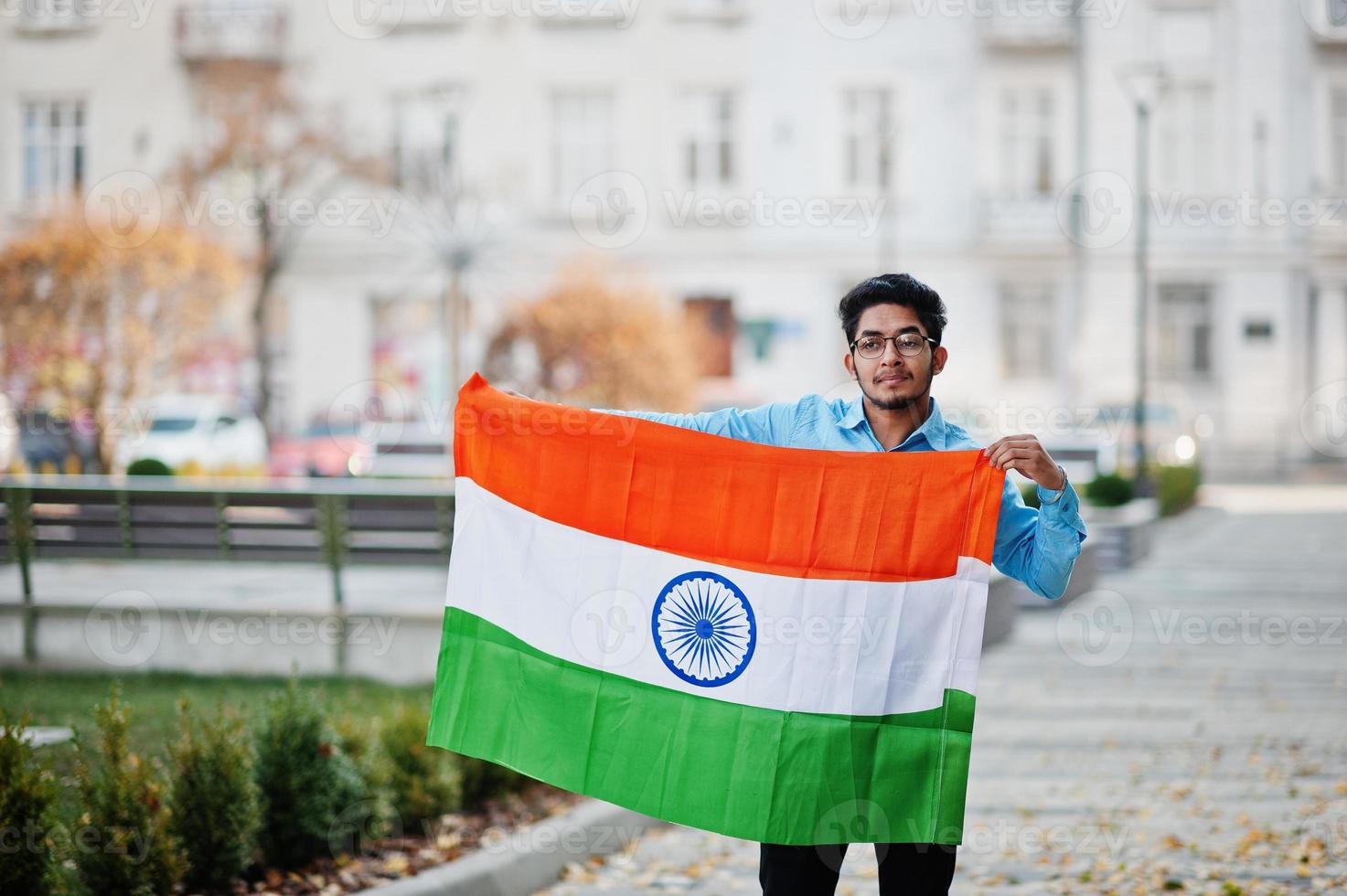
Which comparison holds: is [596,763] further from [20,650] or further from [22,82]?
[22,82]

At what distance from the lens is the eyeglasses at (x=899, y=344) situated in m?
4.04

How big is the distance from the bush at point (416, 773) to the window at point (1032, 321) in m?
33.4

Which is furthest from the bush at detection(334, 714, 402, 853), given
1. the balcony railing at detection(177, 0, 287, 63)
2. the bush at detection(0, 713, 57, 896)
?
the balcony railing at detection(177, 0, 287, 63)

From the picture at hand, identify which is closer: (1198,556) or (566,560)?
A: (566,560)

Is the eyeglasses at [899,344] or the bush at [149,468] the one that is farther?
the bush at [149,468]

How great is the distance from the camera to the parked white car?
31.8 meters

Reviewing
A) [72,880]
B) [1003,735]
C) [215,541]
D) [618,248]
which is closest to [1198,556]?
[1003,735]

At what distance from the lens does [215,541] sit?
478 inches

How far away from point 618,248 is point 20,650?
27954 mm

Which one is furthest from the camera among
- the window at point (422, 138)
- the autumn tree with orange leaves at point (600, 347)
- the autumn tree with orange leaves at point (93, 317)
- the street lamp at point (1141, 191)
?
the window at point (422, 138)

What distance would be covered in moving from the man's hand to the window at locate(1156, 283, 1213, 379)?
37197 mm
